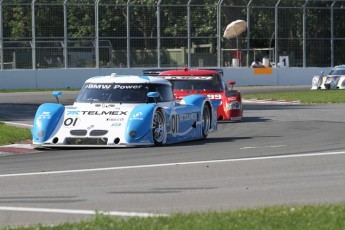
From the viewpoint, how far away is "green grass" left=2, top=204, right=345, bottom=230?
336 inches

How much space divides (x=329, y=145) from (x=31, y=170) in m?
6.26

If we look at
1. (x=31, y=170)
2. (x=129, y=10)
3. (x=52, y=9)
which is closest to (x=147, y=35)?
(x=129, y=10)

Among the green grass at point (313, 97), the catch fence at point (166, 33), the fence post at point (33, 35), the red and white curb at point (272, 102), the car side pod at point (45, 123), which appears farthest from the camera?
the catch fence at point (166, 33)

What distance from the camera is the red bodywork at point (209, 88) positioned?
2559cm

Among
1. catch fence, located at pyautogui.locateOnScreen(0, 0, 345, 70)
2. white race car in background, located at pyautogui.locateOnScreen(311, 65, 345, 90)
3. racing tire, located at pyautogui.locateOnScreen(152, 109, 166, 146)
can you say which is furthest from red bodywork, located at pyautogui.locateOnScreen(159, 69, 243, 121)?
A: catch fence, located at pyautogui.locateOnScreen(0, 0, 345, 70)

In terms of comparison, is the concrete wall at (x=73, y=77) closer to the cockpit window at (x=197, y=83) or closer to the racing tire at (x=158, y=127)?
the cockpit window at (x=197, y=83)

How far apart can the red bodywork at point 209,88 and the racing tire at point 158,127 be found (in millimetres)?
6925

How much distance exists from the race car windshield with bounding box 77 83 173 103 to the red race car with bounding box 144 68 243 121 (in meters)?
5.70

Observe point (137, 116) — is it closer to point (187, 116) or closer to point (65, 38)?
point (187, 116)

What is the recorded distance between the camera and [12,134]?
67.5 feet

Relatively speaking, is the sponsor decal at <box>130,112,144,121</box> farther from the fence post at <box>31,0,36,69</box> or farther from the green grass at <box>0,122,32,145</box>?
the fence post at <box>31,0,36,69</box>

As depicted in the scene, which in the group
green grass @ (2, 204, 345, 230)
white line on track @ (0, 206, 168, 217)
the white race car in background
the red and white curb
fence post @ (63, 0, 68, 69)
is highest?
fence post @ (63, 0, 68, 69)

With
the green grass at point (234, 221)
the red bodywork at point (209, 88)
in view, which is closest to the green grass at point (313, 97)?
the red bodywork at point (209, 88)

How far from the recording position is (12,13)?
4516 centimetres
